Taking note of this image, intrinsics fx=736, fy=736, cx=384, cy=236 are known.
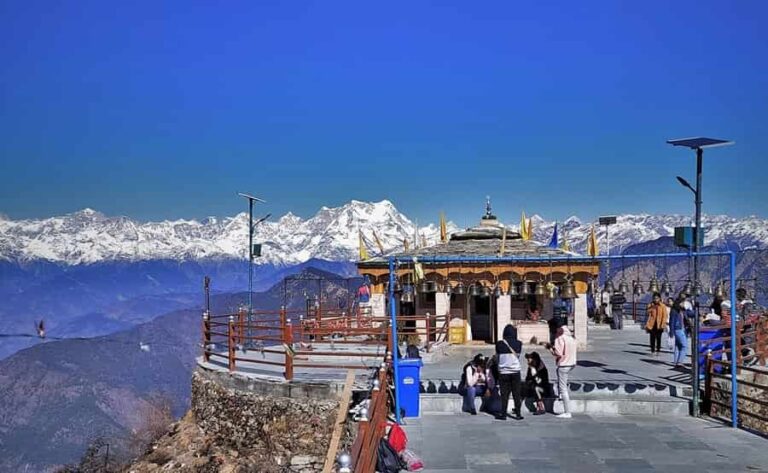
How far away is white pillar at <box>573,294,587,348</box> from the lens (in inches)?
862

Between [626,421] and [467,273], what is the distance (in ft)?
36.5

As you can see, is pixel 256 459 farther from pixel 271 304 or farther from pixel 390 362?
pixel 271 304

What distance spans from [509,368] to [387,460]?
11.8 feet

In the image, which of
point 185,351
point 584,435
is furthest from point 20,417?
point 584,435

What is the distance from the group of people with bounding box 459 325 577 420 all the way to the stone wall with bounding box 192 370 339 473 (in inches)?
102

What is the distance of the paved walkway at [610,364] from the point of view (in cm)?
1539

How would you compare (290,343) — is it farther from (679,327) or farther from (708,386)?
(679,327)

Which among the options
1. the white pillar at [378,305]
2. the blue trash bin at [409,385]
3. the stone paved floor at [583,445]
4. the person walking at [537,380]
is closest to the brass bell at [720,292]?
the stone paved floor at [583,445]

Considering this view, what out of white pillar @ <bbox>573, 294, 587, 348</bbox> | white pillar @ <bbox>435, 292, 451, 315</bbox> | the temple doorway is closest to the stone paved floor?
white pillar @ <bbox>573, 294, 587, 348</bbox>

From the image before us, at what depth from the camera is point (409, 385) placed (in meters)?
12.7

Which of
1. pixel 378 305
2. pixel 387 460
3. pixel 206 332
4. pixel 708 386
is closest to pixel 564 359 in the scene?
pixel 708 386

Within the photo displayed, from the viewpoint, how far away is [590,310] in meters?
35.2

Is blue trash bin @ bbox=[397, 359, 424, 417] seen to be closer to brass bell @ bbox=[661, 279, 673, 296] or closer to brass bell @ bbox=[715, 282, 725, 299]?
brass bell @ bbox=[715, 282, 725, 299]

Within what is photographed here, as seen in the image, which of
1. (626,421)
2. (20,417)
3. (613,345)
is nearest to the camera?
(626,421)
